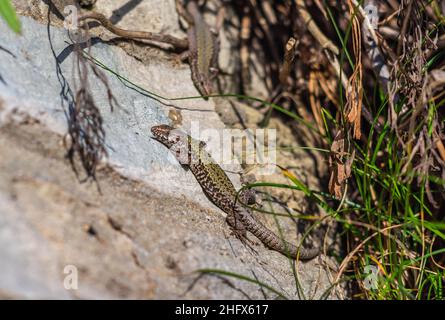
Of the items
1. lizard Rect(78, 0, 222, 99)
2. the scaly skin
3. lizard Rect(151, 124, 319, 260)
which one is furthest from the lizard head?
the scaly skin

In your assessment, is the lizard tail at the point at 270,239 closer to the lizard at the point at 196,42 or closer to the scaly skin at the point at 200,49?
the lizard at the point at 196,42

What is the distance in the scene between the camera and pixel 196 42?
4926mm

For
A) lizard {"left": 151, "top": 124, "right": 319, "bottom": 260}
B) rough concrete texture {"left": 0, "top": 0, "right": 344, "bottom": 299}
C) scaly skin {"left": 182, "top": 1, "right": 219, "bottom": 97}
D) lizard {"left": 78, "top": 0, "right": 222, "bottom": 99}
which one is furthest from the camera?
scaly skin {"left": 182, "top": 1, "right": 219, "bottom": 97}

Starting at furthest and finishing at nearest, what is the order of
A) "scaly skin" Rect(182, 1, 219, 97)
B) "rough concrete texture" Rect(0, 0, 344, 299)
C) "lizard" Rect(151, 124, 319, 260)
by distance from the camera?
"scaly skin" Rect(182, 1, 219, 97)
"lizard" Rect(151, 124, 319, 260)
"rough concrete texture" Rect(0, 0, 344, 299)

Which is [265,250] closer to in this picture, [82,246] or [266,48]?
[82,246]

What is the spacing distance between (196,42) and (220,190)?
2.03 m

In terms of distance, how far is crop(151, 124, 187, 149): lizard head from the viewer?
3496 millimetres

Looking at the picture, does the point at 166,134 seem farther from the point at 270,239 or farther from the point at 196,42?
the point at 196,42

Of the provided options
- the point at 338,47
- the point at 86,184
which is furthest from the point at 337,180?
the point at 86,184

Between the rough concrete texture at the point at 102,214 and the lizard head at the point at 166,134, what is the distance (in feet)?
0.25

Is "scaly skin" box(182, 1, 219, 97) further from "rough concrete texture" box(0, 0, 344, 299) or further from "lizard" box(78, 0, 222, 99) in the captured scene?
"rough concrete texture" box(0, 0, 344, 299)

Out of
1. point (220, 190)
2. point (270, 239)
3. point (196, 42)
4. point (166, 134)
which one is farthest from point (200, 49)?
point (270, 239)

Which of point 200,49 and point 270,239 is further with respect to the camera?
point 200,49

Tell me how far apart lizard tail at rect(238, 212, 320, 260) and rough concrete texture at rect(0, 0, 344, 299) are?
57mm
